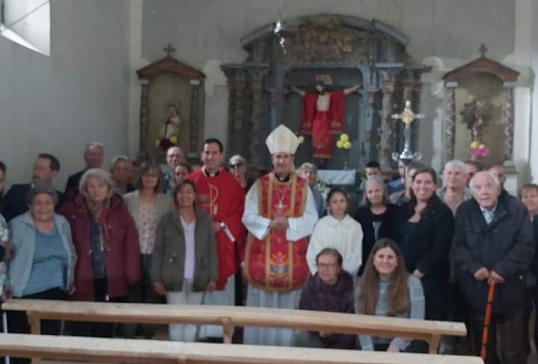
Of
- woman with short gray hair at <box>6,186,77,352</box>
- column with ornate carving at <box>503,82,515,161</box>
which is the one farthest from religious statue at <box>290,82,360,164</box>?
woman with short gray hair at <box>6,186,77,352</box>

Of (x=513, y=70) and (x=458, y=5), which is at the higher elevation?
(x=458, y=5)

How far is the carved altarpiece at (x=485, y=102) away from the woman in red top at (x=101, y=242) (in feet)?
19.9

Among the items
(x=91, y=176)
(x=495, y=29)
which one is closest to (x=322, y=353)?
(x=91, y=176)

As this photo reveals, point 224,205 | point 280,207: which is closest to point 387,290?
point 280,207

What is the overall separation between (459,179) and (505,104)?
17.1 feet

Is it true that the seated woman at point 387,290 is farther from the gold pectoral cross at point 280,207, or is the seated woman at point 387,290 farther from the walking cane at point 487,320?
the gold pectoral cross at point 280,207

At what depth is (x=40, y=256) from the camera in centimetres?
429

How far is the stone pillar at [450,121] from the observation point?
31.8 ft

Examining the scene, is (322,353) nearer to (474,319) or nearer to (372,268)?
(372,268)

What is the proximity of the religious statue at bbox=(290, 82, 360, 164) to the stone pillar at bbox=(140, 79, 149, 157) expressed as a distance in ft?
6.66

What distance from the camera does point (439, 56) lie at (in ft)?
32.4

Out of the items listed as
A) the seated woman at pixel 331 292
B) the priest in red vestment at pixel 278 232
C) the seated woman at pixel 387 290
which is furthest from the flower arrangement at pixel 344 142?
the seated woman at pixel 387 290

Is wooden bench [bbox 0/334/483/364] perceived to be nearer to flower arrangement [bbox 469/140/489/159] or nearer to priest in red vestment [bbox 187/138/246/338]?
priest in red vestment [bbox 187/138/246/338]

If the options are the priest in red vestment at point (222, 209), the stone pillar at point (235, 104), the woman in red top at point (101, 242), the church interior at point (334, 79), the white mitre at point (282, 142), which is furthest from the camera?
the stone pillar at point (235, 104)
